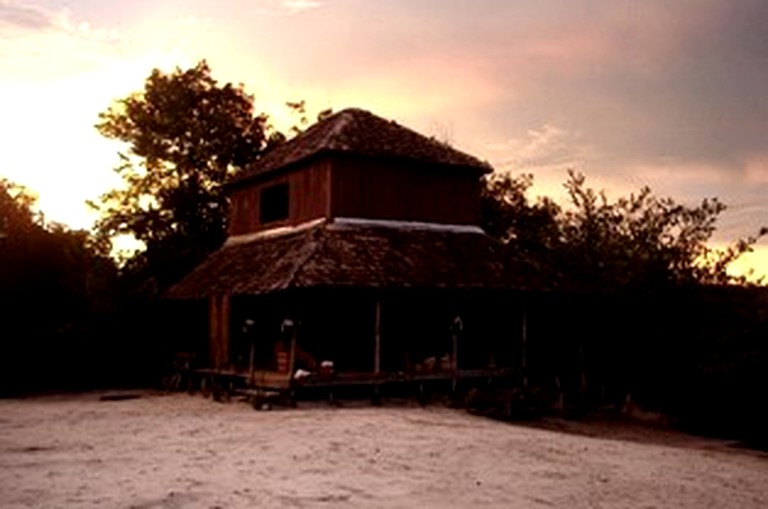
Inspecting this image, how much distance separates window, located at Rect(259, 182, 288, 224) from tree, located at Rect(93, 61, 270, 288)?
742 centimetres

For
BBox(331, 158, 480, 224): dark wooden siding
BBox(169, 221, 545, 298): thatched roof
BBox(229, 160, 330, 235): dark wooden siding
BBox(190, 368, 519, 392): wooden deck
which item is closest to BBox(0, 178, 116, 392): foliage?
BBox(169, 221, 545, 298): thatched roof

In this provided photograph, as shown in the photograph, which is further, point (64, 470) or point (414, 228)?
point (414, 228)

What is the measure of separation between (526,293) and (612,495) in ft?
42.9

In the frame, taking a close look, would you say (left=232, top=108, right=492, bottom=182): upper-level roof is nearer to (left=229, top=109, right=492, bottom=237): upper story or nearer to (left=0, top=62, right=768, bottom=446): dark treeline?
(left=229, top=109, right=492, bottom=237): upper story

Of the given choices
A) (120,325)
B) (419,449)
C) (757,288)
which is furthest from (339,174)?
(757,288)

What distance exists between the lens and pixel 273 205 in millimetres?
29875

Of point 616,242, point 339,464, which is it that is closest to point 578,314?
point 616,242

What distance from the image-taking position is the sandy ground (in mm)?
10852

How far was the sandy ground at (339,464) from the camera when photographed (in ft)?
35.6

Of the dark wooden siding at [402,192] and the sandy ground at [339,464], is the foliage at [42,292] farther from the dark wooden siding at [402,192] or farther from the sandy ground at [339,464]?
the dark wooden siding at [402,192]

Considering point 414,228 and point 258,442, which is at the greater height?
point 414,228

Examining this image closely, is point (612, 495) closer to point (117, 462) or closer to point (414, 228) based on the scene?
point (117, 462)

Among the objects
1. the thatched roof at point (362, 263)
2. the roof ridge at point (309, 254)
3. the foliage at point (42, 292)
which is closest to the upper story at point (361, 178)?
the thatched roof at point (362, 263)

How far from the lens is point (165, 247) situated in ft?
115
